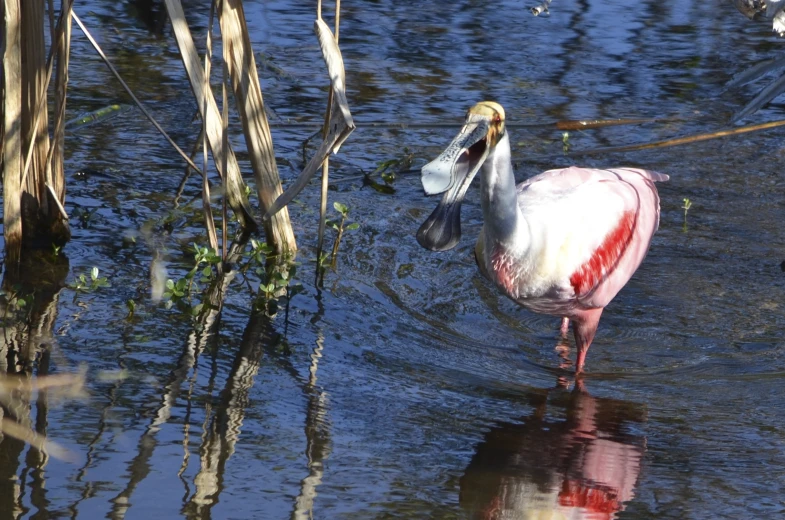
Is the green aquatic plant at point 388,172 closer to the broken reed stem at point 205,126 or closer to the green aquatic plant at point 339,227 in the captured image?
the green aquatic plant at point 339,227

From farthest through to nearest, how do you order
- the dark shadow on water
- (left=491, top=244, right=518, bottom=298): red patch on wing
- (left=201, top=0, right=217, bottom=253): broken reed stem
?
(left=201, top=0, right=217, bottom=253): broken reed stem, (left=491, top=244, right=518, bottom=298): red patch on wing, the dark shadow on water

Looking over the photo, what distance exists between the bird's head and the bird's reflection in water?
0.68m

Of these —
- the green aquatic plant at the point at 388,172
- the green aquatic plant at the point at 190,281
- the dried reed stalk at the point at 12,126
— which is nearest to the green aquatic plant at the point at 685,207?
the green aquatic plant at the point at 388,172

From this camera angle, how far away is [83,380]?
3723 mm

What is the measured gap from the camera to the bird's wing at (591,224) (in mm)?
4340

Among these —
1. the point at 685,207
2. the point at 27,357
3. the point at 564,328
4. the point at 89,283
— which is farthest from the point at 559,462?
the point at 685,207

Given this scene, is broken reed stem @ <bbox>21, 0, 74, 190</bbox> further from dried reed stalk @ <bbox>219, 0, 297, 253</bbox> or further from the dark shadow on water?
dried reed stalk @ <bbox>219, 0, 297, 253</bbox>

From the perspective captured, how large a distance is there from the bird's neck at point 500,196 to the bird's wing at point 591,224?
237 millimetres

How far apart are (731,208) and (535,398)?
2.39 m

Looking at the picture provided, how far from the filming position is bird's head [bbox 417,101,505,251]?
3.46 m

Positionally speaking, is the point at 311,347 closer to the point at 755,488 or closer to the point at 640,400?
the point at 640,400

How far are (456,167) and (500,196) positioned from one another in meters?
0.22

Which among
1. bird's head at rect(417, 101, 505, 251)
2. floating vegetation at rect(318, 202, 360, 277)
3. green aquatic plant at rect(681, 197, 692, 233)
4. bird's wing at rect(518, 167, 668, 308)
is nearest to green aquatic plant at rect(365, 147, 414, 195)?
floating vegetation at rect(318, 202, 360, 277)

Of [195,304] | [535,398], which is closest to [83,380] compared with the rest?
[195,304]
